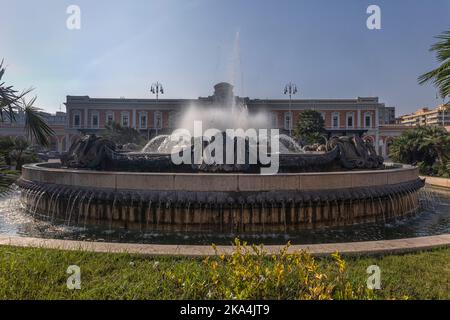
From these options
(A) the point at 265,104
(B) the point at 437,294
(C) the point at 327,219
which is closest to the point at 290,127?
(A) the point at 265,104

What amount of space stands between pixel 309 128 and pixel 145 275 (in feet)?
136

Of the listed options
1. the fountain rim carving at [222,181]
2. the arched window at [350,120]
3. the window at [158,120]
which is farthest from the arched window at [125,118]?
the fountain rim carving at [222,181]

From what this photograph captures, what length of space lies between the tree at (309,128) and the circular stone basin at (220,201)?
3375 cm

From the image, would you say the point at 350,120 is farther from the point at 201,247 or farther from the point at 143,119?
the point at 201,247

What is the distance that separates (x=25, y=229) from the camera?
6.66 m

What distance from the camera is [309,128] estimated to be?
42000mm

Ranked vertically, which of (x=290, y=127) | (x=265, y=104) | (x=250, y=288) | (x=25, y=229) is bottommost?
(x=25, y=229)

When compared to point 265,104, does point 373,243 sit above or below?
below

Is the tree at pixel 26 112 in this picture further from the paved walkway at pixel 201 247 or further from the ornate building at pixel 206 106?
the ornate building at pixel 206 106

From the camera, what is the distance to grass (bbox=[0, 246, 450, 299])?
2906 mm

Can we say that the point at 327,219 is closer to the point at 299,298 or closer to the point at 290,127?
the point at 299,298

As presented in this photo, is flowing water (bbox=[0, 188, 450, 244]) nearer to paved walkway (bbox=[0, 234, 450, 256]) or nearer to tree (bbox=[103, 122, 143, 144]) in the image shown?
paved walkway (bbox=[0, 234, 450, 256])
